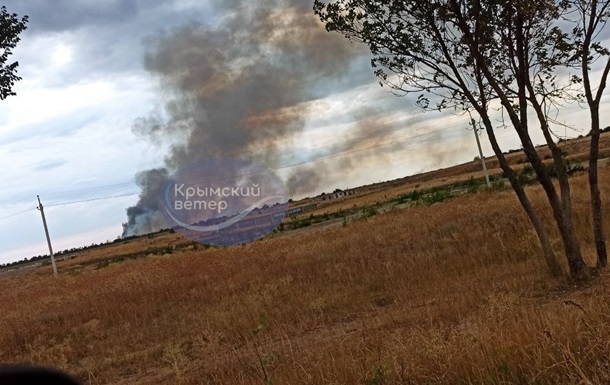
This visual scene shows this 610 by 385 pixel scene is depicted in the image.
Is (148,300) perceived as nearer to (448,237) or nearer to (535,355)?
(448,237)

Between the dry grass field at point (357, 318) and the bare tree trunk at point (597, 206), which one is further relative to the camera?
the bare tree trunk at point (597, 206)

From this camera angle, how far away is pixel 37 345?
13.8 m

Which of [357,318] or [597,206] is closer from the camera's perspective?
[597,206]

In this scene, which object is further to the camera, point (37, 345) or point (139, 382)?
point (37, 345)

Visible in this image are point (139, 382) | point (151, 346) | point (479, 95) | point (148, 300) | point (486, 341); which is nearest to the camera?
point (486, 341)

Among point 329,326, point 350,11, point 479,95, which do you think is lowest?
point 329,326

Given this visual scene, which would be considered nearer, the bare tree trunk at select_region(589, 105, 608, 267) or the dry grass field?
the dry grass field

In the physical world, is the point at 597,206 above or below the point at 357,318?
above

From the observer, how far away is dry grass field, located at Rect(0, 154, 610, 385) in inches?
196

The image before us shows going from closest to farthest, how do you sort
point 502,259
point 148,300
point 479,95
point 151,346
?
point 479,95, point 151,346, point 502,259, point 148,300

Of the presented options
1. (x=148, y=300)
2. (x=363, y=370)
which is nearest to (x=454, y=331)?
(x=363, y=370)

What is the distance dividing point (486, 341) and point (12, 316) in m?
17.4

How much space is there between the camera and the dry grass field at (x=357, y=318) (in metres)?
4.98

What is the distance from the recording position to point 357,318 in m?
11.0
